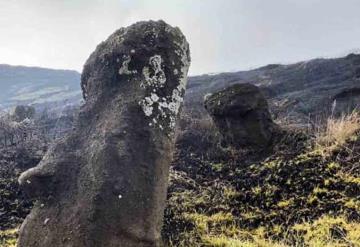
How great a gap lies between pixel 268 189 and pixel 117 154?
3.74 m

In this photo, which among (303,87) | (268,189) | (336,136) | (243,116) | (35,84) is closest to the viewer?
(268,189)

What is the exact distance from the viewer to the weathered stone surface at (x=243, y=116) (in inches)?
447

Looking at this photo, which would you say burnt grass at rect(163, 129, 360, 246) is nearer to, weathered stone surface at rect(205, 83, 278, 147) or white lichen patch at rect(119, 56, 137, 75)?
weathered stone surface at rect(205, 83, 278, 147)


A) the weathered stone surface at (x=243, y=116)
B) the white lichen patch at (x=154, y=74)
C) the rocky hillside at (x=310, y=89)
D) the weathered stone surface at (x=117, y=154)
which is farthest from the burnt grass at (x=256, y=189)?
the rocky hillside at (x=310, y=89)

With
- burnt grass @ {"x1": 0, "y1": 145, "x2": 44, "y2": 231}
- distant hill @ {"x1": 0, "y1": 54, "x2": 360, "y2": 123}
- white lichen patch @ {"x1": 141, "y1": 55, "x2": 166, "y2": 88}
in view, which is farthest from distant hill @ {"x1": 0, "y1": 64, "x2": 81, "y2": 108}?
white lichen patch @ {"x1": 141, "y1": 55, "x2": 166, "y2": 88}

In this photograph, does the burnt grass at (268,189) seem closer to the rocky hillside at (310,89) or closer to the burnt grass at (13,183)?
the burnt grass at (13,183)

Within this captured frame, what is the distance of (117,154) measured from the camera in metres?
5.28

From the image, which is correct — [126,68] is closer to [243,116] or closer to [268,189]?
[268,189]

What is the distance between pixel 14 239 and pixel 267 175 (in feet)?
13.7

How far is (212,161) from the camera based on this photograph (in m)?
11.4

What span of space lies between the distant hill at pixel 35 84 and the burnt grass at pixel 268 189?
53577 millimetres

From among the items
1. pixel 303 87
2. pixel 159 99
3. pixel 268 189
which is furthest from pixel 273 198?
pixel 303 87

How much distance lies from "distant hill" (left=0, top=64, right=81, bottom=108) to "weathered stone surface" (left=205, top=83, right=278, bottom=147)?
170ft

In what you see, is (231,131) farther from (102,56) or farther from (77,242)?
(77,242)
